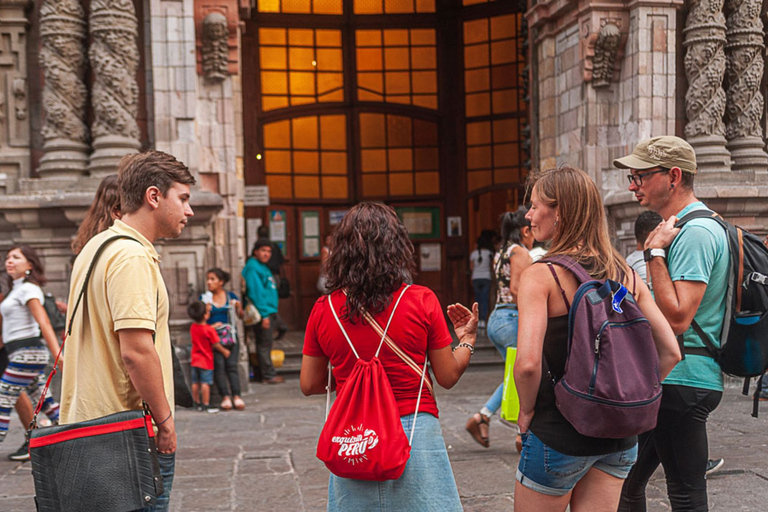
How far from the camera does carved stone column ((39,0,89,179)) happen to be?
9094 millimetres

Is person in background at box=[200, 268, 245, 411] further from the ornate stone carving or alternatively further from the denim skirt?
the denim skirt

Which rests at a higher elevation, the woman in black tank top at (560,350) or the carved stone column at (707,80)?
the carved stone column at (707,80)

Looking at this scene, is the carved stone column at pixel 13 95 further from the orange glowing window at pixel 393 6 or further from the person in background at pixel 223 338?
the orange glowing window at pixel 393 6

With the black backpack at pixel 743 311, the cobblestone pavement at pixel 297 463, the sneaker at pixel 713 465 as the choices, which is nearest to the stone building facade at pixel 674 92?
the cobblestone pavement at pixel 297 463

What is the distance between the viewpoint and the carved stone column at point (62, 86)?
9094 mm

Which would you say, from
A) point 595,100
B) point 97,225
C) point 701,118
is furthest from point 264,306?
point 97,225

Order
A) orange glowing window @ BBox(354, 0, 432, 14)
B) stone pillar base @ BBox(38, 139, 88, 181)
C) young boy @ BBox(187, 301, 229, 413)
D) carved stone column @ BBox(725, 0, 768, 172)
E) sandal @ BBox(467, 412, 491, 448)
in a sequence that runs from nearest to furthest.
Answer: sandal @ BBox(467, 412, 491, 448), young boy @ BBox(187, 301, 229, 413), stone pillar base @ BBox(38, 139, 88, 181), carved stone column @ BBox(725, 0, 768, 172), orange glowing window @ BBox(354, 0, 432, 14)

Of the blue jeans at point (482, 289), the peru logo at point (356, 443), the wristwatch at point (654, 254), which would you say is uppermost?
the wristwatch at point (654, 254)

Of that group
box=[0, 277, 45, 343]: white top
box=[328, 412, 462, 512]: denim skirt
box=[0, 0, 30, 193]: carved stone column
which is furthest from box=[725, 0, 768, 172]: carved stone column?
box=[328, 412, 462, 512]: denim skirt

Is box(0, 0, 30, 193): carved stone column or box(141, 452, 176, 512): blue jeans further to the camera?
box(0, 0, 30, 193): carved stone column

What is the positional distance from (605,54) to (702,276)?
23.9 feet

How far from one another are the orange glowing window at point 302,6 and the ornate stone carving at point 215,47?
17.5 ft

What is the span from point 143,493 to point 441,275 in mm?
13082

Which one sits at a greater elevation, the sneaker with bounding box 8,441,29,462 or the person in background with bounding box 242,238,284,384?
the person in background with bounding box 242,238,284,384
